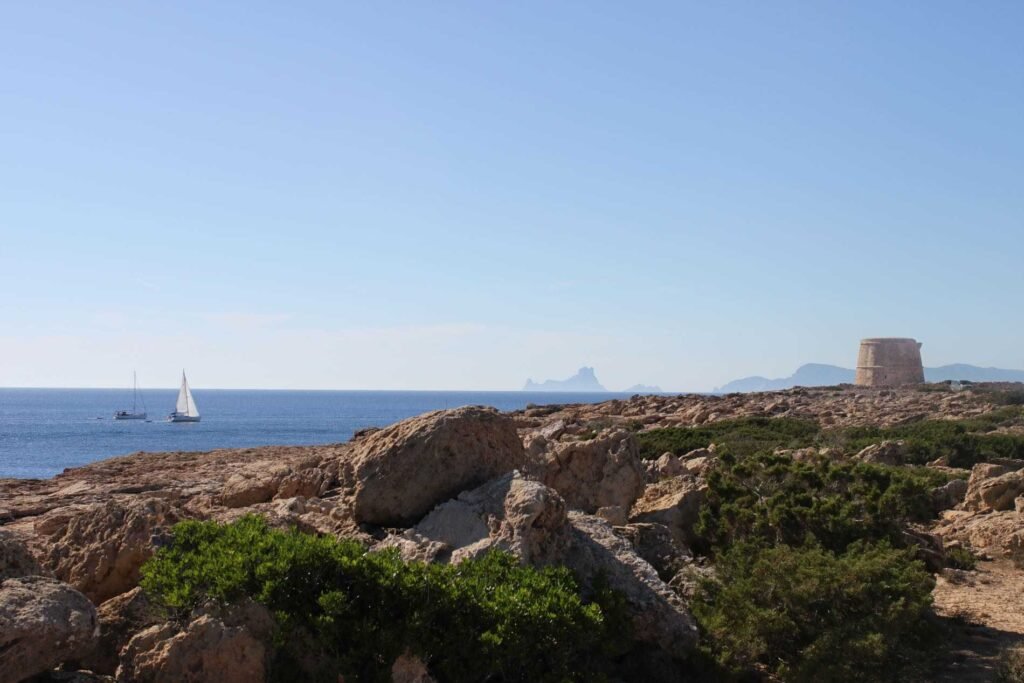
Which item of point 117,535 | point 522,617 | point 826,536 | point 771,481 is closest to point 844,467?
point 771,481

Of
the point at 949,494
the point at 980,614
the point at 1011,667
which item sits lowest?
the point at 980,614

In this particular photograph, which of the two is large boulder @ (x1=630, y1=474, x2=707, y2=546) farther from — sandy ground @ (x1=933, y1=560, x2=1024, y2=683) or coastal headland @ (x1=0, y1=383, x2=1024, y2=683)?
sandy ground @ (x1=933, y1=560, x2=1024, y2=683)

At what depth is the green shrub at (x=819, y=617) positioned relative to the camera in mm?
8656

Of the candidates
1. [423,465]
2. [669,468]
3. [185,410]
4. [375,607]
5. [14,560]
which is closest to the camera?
[14,560]

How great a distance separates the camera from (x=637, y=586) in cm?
901

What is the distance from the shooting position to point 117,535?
8.27 meters

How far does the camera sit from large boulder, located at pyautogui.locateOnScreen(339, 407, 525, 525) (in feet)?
32.4

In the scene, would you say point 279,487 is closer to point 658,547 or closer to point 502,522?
point 502,522

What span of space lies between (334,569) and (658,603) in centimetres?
339

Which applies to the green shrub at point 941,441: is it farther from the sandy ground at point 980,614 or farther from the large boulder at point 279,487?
the large boulder at point 279,487

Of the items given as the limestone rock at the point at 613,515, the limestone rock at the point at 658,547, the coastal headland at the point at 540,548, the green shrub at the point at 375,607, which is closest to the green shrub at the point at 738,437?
the coastal headland at the point at 540,548

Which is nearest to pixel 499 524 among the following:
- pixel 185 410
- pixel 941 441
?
pixel 941 441

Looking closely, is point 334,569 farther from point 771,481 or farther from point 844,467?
point 844,467

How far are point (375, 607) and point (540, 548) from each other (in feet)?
7.38
